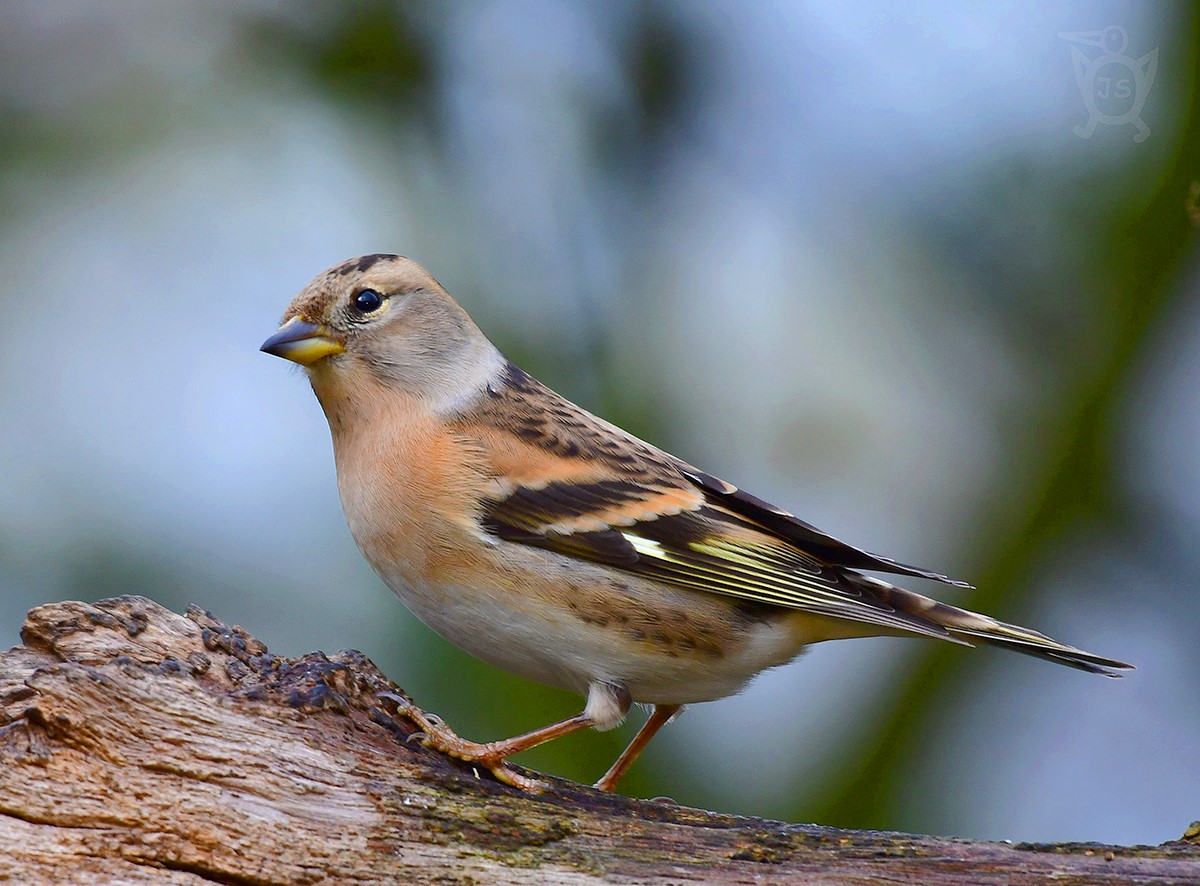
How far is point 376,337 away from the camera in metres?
4.64

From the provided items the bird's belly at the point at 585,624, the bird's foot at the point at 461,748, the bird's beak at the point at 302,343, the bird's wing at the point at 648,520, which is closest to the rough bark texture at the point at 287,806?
the bird's foot at the point at 461,748

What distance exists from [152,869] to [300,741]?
492mm

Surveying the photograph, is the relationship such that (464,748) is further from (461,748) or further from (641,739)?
(641,739)

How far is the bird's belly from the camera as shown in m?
3.93

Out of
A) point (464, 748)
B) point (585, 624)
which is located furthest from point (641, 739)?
point (464, 748)

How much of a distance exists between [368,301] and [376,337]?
148mm

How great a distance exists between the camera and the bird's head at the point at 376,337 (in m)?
4.55

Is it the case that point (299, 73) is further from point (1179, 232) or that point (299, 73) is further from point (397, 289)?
point (1179, 232)

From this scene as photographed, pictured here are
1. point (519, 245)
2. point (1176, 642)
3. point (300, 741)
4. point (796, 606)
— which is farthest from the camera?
point (519, 245)

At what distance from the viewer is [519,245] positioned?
736 centimetres

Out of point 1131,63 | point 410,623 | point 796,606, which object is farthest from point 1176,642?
point 410,623

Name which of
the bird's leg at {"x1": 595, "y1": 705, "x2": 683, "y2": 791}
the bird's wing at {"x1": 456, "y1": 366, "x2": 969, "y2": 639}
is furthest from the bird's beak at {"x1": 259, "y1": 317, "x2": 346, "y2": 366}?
the bird's leg at {"x1": 595, "y1": 705, "x2": 683, "y2": 791}

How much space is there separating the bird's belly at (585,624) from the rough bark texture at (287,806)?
465mm

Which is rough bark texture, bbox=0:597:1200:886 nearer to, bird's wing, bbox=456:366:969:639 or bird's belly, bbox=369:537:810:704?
bird's belly, bbox=369:537:810:704
